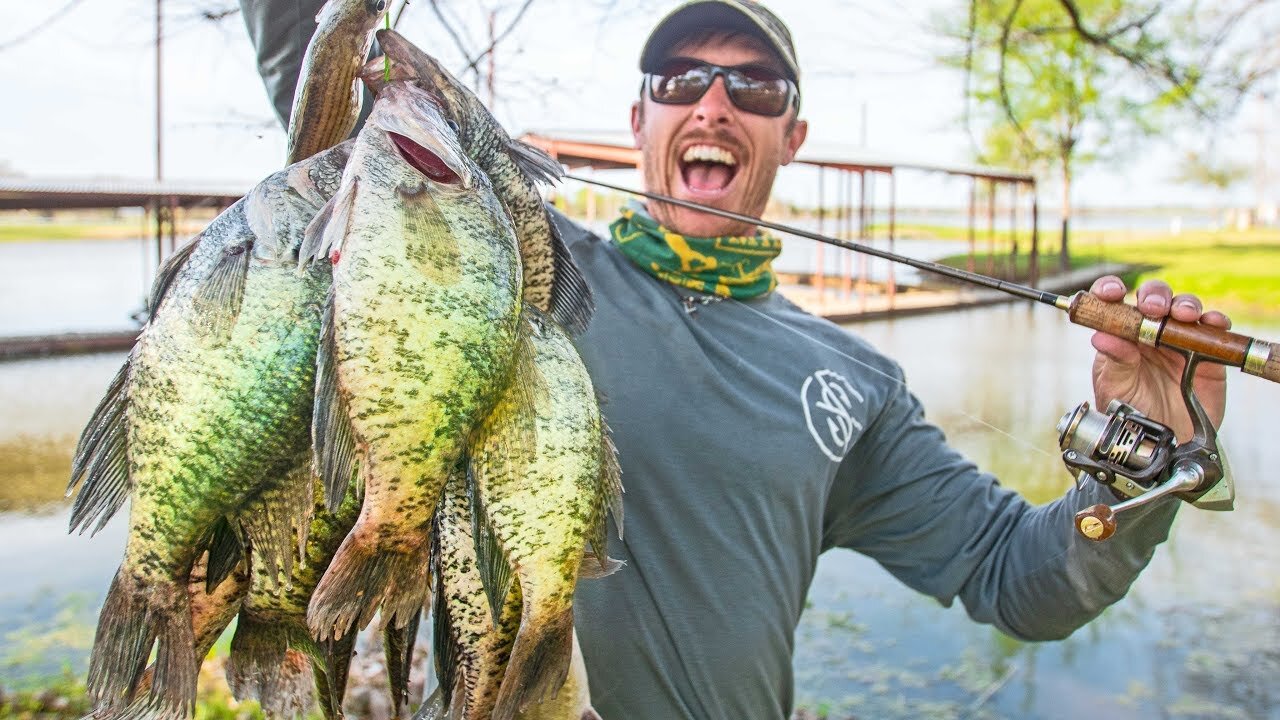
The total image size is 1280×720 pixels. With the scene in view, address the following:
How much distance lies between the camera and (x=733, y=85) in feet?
8.82

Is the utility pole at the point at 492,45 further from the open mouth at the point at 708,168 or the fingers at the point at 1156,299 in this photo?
the fingers at the point at 1156,299

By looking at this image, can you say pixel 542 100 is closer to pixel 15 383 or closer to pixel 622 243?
pixel 622 243

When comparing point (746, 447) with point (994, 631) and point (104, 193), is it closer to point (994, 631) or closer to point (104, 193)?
point (994, 631)

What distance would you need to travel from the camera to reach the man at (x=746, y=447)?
2221mm

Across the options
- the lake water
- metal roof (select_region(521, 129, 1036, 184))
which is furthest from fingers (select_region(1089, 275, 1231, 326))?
metal roof (select_region(521, 129, 1036, 184))

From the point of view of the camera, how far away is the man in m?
2.22

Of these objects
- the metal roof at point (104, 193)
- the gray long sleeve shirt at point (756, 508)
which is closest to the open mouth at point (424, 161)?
the gray long sleeve shirt at point (756, 508)

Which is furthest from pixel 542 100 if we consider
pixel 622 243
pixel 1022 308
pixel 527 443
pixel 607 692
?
pixel 1022 308

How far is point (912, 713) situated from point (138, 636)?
5.75 meters

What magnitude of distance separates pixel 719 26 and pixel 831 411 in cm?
117

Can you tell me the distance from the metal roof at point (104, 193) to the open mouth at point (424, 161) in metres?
15.2

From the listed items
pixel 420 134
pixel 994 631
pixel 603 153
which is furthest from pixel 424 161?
pixel 603 153

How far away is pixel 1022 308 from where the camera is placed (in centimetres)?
2834

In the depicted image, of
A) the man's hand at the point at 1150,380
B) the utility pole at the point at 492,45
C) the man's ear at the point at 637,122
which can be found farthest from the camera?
the utility pole at the point at 492,45
